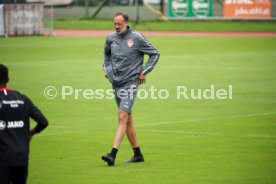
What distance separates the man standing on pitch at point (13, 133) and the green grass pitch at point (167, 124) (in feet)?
9.36

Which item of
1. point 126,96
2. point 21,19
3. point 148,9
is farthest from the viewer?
point 148,9

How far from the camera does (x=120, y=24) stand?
41.3 feet

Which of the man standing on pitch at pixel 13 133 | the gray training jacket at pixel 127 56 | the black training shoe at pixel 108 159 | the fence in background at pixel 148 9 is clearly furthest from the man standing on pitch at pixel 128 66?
the fence in background at pixel 148 9

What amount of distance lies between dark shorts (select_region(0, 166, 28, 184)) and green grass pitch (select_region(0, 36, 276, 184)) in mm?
2767

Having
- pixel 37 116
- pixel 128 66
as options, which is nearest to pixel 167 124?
pixel 128 66

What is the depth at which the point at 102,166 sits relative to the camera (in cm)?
1257

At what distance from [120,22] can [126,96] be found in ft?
3.50

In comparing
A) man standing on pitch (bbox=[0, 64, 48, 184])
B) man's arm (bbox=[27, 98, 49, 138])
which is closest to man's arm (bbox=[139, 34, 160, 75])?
man's arm (bbox=[27, 98, 49, 138])

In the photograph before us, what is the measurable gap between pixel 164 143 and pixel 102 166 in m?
2.22

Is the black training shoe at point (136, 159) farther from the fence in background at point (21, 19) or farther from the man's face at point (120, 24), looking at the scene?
the fence in background at point (21, 19)

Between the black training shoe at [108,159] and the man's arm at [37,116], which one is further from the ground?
the man's arm at [37,116]

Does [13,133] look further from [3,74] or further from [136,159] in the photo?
[136,159]

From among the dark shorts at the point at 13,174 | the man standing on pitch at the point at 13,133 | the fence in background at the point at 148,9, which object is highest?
the man standing on pitch at the point at 13,133

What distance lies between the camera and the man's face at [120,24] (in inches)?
493
